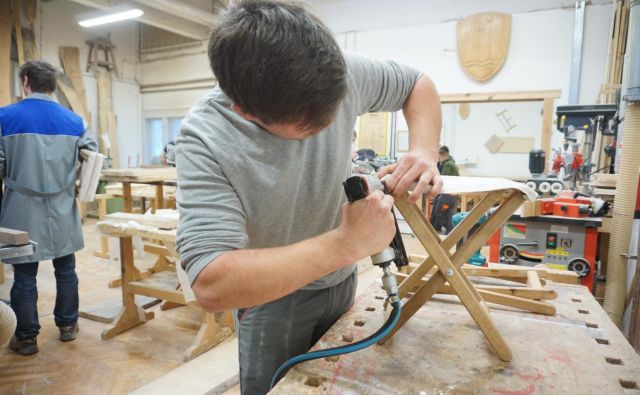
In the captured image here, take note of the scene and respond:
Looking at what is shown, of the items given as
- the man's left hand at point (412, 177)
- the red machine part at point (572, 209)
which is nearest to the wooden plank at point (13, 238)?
the man's left hand at point (412, 177)

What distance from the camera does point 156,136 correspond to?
9828 mm

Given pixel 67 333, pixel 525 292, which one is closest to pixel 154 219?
pixel 67 333

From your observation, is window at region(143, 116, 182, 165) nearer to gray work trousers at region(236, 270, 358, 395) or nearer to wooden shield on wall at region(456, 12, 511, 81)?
wooden shield on wall at region(456, 12, 511, 81)

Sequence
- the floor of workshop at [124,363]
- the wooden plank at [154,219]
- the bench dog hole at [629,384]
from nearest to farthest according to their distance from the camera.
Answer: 1. the bench dog hole at [629,384]
2. the floor of workshop at [124,363]
3. the wooden plank at [154,219]

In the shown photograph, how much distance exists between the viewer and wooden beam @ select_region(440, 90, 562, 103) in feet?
18.7

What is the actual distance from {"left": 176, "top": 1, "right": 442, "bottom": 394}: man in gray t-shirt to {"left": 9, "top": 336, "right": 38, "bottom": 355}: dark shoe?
→ 7.50 feet

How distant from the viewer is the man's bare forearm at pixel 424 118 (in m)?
1.14

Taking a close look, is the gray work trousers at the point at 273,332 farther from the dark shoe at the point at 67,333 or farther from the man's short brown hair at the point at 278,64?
the dark shoe at the point at 67,333

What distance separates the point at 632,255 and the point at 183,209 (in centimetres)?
261

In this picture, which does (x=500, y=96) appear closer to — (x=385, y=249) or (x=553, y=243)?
(x=553, y=243)

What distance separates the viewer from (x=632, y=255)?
92.6 inches

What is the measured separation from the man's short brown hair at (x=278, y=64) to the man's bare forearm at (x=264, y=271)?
0.25 m

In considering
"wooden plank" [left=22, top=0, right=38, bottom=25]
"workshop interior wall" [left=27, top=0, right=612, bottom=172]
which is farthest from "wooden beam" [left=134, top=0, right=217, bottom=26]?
"wooden plank" [left=22, top=0, right=38, bottom=25]

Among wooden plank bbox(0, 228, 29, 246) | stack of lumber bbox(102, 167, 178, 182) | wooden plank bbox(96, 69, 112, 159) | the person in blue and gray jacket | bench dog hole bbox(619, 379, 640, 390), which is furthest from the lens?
wooden plank bbox(96, 69, 112, 159)
